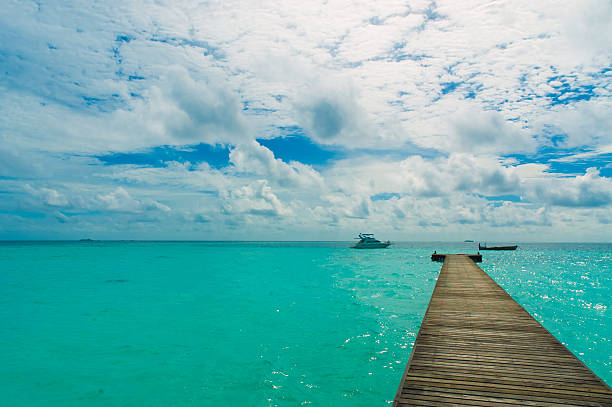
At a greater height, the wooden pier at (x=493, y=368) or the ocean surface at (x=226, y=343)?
the wooden pier at (x=493, y=368)

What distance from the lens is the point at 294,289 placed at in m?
24.6

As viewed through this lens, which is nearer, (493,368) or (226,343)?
(493,368)

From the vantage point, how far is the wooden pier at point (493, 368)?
204 inches

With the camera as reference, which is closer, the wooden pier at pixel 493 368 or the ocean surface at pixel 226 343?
the wooden pier at pixel 493 368

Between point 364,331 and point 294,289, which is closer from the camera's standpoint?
point 364,331

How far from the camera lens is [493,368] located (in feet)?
20.9

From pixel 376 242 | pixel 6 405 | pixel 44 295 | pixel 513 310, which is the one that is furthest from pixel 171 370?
pixel 376 242

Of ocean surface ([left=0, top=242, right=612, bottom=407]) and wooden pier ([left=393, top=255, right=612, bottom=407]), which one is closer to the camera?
wooden pier ([left=393, top=255, right=612, bottom=407])

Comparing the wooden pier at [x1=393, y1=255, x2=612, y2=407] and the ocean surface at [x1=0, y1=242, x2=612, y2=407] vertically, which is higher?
the wooden pier at [x1=393, y1=255, x2=612, y2=407]

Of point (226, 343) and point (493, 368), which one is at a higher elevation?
point (493, 368)

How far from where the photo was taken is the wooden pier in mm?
5188

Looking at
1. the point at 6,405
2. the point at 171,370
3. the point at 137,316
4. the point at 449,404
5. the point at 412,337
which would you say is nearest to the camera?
the point at 449,404

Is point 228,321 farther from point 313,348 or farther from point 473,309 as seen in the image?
point 473,309

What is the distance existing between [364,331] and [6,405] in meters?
11.6
